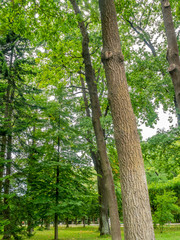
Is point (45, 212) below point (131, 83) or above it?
below

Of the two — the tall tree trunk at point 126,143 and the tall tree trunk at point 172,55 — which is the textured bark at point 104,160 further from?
the tall tree trunk at point 126,143

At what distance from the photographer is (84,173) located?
42.8 ft

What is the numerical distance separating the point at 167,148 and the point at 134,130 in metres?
7.04

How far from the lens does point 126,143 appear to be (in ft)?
12.6

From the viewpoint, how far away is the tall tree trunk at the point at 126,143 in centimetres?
347

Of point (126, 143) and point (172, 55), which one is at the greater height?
point (172, 55)

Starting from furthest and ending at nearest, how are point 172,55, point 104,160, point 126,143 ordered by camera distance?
1. point 104,160
2. point 172,55
3. point 126,143

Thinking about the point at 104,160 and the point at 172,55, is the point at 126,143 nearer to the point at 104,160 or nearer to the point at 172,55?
the point at 104,160

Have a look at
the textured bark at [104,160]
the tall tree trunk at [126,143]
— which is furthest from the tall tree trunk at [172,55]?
the tall tree trunk at [126,143]

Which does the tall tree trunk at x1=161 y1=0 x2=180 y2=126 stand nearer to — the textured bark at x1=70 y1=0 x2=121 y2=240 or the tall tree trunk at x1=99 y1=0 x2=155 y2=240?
the textured bark at x1=70 y1=0 x2=121 y2=240

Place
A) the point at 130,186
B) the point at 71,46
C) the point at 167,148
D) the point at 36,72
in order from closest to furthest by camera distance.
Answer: the point at 130,186, the point at 167,148, the point at 71,46, the point at 36,72

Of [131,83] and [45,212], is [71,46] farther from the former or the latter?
[45,212]

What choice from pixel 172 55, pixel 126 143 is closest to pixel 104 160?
pixel 126 143

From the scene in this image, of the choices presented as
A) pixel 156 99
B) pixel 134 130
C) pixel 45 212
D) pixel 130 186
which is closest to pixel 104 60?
pixel 134 130
